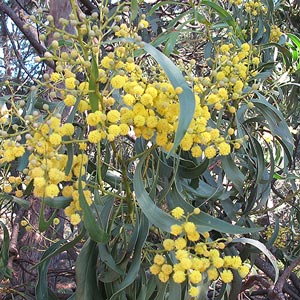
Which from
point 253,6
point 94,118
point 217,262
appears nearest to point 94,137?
point 94,118

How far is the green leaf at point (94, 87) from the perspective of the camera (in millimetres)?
596

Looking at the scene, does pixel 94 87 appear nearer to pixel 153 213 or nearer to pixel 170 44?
pixel 153 213

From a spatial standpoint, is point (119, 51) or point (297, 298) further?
point (297, 298)

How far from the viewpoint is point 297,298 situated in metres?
1.42

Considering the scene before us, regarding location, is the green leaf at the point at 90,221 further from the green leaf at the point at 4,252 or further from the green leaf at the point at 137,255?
the green leaf at the point at 4,252

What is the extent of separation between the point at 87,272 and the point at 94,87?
38 cm

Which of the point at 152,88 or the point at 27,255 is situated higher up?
the point at 152,88

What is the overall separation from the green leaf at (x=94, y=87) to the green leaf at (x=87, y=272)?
313mm

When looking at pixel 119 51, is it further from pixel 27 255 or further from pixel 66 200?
pixel 27 255

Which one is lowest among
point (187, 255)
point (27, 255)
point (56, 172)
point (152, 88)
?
point (27, 255)

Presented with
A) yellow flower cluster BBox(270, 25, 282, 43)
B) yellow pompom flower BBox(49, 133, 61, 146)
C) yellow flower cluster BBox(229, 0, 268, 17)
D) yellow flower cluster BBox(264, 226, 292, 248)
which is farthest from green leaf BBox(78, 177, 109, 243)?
yellow flower cluster BBox(264, 226, 292, 248)

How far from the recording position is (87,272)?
83 cm

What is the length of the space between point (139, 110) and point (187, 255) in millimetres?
207

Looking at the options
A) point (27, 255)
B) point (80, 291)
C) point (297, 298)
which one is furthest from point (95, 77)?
point (27, 255)
